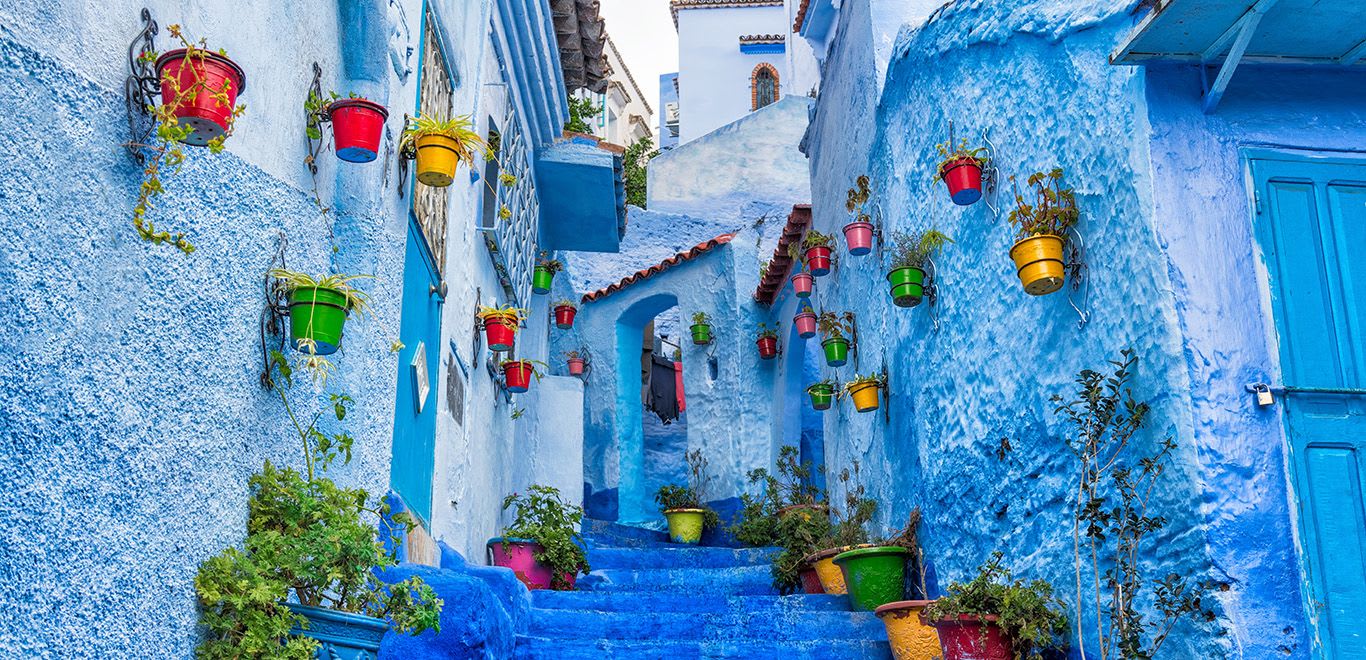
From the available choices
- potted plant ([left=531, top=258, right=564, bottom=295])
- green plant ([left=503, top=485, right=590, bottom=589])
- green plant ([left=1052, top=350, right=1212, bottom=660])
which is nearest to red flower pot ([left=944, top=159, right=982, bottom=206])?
green plant ([left=1052, top=350, right=1212, bottom=660])

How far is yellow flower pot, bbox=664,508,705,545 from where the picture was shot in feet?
40.6

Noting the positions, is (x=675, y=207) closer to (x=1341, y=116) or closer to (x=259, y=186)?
(x=1341, y=116)

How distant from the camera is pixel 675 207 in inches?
774

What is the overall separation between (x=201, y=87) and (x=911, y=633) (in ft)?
14.9

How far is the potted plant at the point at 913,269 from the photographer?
23.7 ft

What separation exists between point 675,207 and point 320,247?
15.3 m

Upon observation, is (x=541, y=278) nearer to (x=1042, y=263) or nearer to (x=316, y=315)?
(x=1042, y=263)

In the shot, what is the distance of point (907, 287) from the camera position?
7.25 m

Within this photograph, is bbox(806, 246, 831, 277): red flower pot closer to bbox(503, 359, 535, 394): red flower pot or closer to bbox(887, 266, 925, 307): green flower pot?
bbox(503, 359, 535, 394): red flower pot

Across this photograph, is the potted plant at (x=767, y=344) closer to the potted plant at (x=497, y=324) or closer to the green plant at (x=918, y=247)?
the potted plant at (x=497, y=324)

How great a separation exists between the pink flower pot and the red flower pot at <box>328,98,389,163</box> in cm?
464

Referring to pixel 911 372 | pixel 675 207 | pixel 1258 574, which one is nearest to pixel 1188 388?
pixel 1258 574

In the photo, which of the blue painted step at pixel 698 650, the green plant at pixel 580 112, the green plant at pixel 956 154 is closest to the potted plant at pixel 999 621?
the blue painted step at pixel 698 650

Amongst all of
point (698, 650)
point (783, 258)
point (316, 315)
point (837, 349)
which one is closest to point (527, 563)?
point (698, 650)
